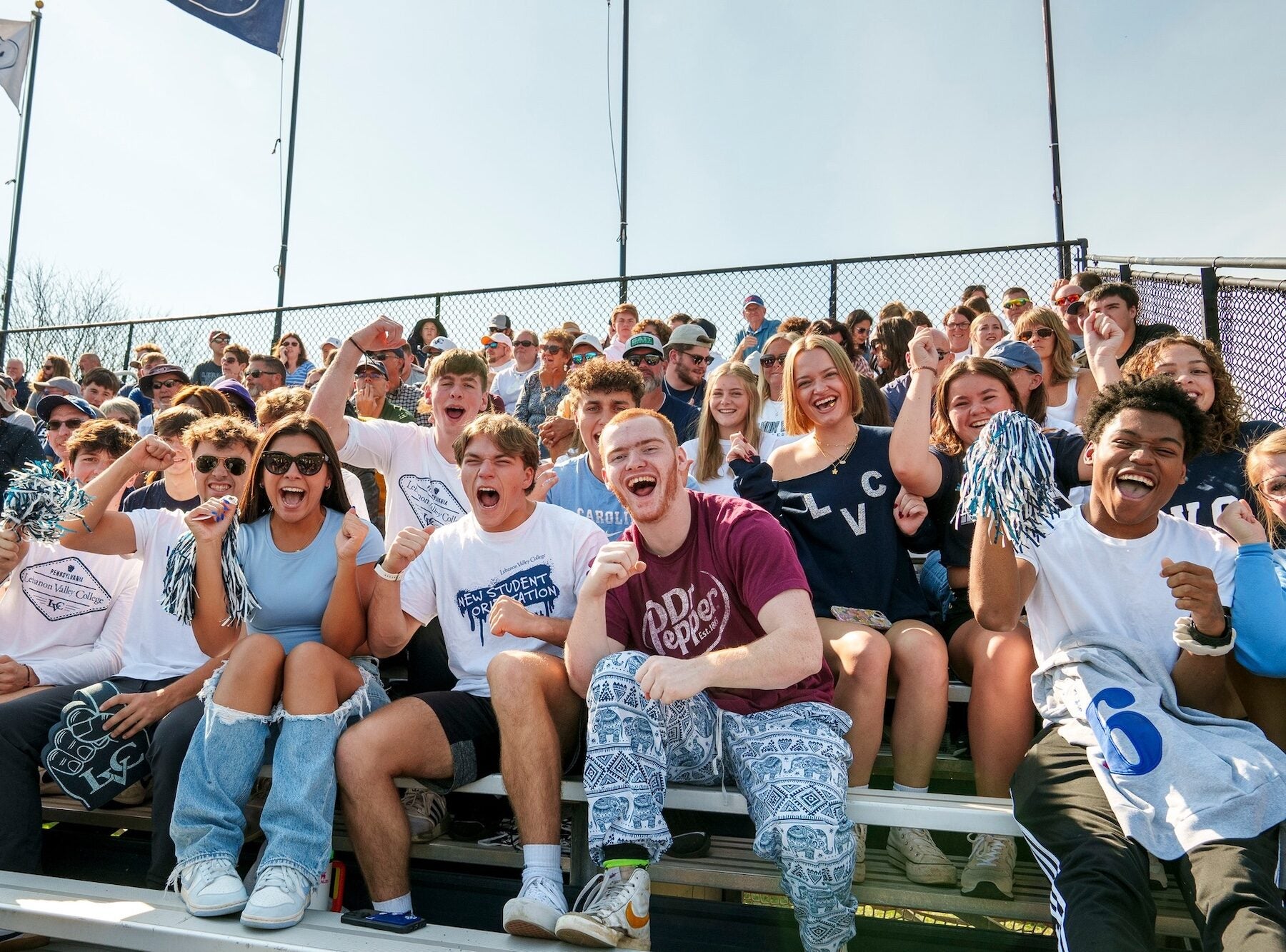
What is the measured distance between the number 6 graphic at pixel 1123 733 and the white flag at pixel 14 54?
17.2m

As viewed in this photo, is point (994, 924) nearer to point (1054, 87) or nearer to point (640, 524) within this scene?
point (640, 524)

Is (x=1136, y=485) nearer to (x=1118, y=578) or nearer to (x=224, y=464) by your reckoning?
(x=1118, y=578)

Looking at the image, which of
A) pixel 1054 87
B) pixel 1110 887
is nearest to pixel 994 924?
pixel 1110 887

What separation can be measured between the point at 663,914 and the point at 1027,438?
5.81 ft

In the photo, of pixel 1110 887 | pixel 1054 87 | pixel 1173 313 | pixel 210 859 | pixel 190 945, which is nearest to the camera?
pixel 1110 887

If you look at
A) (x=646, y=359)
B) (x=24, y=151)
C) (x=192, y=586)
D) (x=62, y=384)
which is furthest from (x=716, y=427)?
(x=24, y=151)

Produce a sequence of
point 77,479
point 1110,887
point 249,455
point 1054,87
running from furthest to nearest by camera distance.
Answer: point 1054,87 < point 77,479 < point 249,455 < point 1110,887

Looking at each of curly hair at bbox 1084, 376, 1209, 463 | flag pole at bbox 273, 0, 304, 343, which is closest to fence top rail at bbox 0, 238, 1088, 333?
flag pole at bbox 273, 0, 304, 343

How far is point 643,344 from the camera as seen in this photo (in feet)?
17.7

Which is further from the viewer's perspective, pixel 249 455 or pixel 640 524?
pixel 249 455

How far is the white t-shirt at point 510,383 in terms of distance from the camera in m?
7.41

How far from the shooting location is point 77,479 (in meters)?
3.64

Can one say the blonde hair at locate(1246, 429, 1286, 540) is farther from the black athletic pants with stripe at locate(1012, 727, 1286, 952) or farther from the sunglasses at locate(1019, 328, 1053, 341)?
the sunglasses at locate(1019, 328, 1053, 341)

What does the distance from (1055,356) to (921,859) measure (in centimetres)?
316
